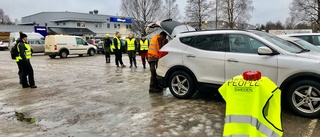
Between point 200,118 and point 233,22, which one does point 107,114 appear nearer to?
point 200,118

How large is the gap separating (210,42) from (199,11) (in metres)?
47.4

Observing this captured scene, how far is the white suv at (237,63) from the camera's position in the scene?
17.2 ft

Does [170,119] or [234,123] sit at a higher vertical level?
[234,123]

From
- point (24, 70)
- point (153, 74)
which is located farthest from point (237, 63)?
point (24, 70)

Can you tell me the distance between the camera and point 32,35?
28.0 metres

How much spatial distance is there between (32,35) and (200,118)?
2627cm

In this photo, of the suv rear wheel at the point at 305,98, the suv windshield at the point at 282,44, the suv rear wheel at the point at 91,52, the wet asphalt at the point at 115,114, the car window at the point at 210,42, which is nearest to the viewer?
the wet asphalt at the point at 115,114

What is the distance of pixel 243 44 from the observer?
607 centimetres

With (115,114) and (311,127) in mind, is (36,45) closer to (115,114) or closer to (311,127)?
(115,114)

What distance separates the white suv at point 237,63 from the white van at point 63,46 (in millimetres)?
16658

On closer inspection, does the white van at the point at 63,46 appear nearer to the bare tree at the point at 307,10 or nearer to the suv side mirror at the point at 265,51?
the suv side mirror at the point at 265,51

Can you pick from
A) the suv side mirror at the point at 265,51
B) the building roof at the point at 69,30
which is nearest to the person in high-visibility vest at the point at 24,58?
the suv side mirror at the point at 265,51

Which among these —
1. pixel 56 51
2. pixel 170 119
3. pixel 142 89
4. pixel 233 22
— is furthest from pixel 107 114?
pixel 233 22

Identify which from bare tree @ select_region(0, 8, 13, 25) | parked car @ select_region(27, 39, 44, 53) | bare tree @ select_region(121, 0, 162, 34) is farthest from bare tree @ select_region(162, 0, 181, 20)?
bare tree @ select_region(0, 8, 13, 25)
